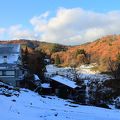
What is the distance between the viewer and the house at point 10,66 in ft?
206

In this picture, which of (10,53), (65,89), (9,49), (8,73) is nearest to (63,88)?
(65,89)

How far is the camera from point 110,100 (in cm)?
5994

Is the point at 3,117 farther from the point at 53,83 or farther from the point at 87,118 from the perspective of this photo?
the point at 53,83

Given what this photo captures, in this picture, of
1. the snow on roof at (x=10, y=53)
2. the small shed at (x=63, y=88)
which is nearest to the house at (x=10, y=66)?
the snow on roof at (x=10, y=53)

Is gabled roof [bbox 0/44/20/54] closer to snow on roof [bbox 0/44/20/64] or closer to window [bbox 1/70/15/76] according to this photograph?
snow on roof [bbox 0/44/20/64]

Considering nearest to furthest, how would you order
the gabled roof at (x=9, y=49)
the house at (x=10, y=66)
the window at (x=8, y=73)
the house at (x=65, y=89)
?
1. the house at (x=65, y=89)
2. the house at (x=10, y=66)
3. the window at (x=8, y=73)
4. the gabled roof at (x=9, y=49)

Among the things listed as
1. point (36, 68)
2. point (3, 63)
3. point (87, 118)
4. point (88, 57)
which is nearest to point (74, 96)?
point (3, 63)

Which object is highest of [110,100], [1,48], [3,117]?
[1,48]

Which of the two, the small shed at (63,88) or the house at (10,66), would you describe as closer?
the small shed at (63,88)

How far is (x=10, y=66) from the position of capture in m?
63.1

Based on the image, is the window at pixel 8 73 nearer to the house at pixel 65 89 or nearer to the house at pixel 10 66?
the house at pixel 10 66

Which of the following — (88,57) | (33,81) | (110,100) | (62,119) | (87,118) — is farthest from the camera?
(88,57)

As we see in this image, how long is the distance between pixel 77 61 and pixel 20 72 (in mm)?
110824

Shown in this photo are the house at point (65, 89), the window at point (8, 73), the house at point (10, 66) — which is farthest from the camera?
the window at point (8, 73)
